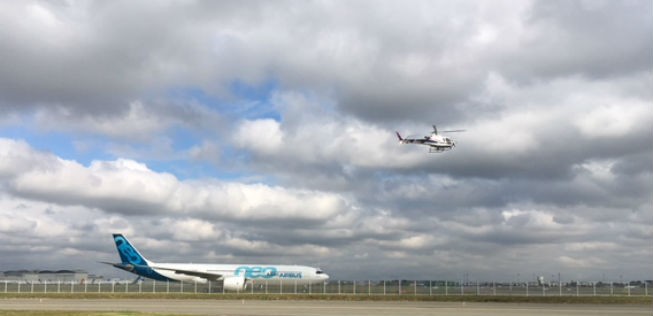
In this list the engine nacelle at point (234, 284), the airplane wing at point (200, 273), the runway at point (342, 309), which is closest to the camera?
the runway at point (342, 309)

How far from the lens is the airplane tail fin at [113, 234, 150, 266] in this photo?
86.6 metres

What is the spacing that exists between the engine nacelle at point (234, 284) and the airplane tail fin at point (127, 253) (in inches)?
774

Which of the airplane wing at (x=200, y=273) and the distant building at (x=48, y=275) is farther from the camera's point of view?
the distant building at (x=48, y=275)

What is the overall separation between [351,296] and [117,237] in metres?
42.9

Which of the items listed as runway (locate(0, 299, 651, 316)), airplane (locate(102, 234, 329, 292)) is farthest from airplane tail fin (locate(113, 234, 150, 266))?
runway (locate(0, 299, 651, 316))

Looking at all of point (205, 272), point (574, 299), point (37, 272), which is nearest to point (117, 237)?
point (205, 272)

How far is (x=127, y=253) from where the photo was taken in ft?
286

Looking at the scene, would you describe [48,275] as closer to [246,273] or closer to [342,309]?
[246,273]

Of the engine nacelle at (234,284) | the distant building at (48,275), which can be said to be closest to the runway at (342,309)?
the engine nacelle at (234,284)

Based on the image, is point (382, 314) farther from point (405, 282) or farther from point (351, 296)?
point (405, 282)

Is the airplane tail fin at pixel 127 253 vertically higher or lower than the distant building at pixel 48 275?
higher

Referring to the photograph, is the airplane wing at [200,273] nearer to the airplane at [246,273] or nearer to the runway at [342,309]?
the airplane at [246,273]

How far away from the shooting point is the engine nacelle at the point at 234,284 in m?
71.5

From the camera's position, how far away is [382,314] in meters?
35.1
